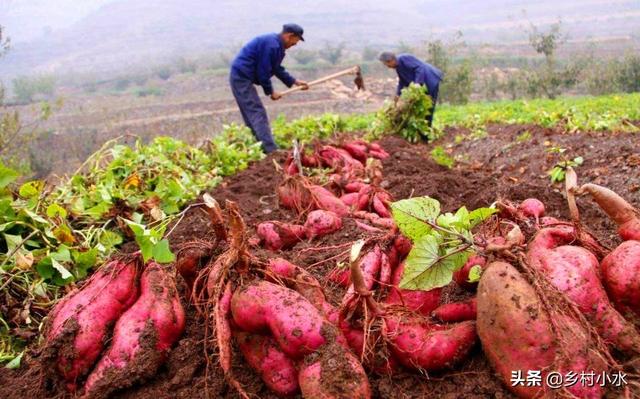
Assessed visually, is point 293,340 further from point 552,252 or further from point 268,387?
point 552,252

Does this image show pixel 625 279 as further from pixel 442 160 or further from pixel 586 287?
pixel 442 160

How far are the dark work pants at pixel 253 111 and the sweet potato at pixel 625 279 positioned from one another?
6041 millimetres

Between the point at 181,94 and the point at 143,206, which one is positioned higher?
the point at 143,206

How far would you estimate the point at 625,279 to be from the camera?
68.3 inches

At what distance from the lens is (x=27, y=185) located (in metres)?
2.92

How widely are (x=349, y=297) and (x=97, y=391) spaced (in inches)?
39.0

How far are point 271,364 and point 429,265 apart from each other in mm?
681

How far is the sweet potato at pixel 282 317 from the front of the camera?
1711 mm

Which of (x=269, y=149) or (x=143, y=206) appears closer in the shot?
(x=143, y=206)

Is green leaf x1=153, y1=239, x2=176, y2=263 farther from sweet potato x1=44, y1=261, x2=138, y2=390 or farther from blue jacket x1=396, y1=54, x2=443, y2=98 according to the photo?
blue jacket x1=396, y1=54, x2=443, y2=98

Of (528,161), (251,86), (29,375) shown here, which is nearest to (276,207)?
(29,375)

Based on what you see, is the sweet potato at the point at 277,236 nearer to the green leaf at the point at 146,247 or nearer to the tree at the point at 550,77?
the green leaf at the point at 146,247

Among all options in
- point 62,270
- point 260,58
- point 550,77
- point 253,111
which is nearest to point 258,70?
point 260,58

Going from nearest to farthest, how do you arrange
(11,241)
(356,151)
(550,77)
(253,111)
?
1. (11,241)
2. (356,151)
3. (253,111)
4. (550,77)
